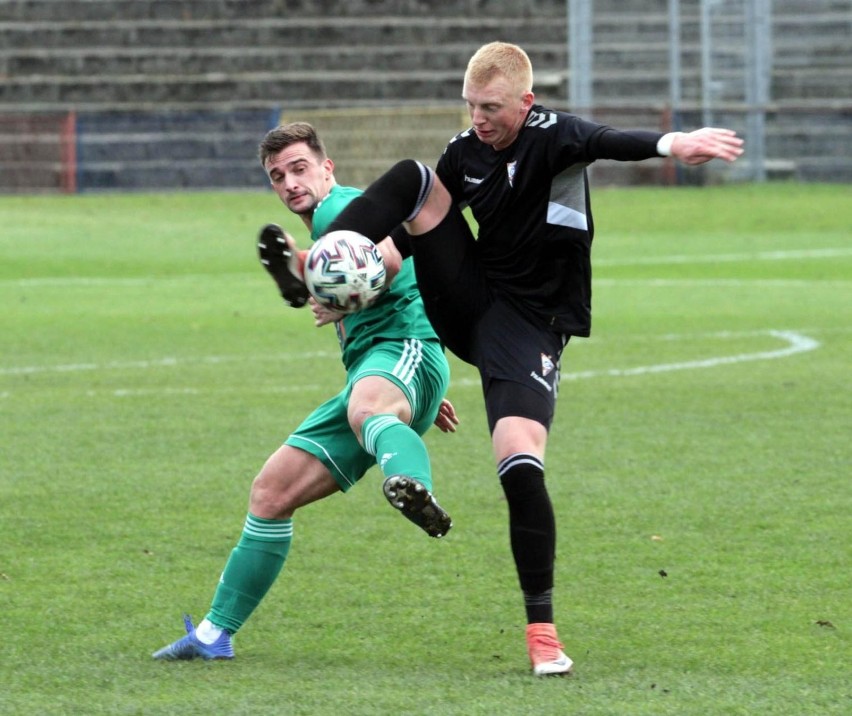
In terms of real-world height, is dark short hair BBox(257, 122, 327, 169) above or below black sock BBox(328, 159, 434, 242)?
above

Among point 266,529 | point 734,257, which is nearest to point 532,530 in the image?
point 266,529

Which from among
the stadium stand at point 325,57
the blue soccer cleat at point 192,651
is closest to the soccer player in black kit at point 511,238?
the blue soccer cleat at point 192,651

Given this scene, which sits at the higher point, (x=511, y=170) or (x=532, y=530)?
(x=511, y=170)

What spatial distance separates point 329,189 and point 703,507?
2.77m

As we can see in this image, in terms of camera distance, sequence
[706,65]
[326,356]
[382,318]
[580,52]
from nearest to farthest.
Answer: [382,318]
[326,356]
[706,65]
[580,52]

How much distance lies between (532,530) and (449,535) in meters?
2.07

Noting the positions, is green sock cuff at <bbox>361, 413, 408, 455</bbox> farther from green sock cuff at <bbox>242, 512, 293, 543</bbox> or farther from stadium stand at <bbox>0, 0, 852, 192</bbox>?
stadium stand at <bbox>0, 0, 852, 192</bbox>

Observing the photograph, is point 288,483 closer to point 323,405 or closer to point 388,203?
point 323,405

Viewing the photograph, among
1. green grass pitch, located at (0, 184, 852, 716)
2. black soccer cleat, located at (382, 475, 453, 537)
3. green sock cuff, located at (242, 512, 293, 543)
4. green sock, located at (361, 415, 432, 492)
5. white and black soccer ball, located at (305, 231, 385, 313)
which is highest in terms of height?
white and black soccer ball, located at (305, 231, 385, 313)

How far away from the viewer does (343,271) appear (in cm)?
491

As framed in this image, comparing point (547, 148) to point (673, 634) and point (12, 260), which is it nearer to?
point (673, 634)

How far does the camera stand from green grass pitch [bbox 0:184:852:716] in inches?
187

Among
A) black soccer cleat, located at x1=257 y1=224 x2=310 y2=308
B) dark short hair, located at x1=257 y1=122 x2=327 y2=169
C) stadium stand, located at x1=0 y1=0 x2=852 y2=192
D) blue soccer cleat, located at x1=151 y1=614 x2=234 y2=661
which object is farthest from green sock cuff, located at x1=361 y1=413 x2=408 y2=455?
stadium stand, located at x1=0 y1=0 x2=852 y2=192

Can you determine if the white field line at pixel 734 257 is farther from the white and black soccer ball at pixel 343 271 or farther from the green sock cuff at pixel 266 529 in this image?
the white and black soccer ball at pixel 343 271
